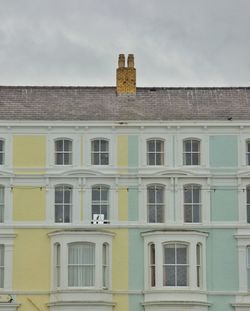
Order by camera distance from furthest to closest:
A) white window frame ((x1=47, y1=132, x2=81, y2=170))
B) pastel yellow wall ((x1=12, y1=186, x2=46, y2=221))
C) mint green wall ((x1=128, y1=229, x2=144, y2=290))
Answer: white window frame ((x1=47, y1=132, x2=81, y2=170)) → pastel yellow wall ((x1=12, y1=186, x2=46, y2=221)) → mint green wall ((x1=128, y1=229, x2=144, y2=290))

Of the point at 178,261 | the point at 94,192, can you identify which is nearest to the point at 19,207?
the point at 94,192

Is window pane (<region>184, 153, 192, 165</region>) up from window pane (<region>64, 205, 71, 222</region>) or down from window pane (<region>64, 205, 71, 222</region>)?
up

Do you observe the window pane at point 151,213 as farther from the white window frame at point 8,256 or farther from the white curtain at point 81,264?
the white window frame at point 8,256

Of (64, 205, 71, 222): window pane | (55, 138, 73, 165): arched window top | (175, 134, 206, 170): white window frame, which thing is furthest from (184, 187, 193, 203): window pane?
(55, 138, 73, 165): arched window top

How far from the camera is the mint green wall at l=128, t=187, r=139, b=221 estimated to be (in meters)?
71.6

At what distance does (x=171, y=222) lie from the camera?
234ft

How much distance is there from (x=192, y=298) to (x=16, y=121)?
14.1 meters

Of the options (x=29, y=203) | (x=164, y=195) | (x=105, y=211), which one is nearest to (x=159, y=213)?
(x=164, y=195)

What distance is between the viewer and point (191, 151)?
238 feet

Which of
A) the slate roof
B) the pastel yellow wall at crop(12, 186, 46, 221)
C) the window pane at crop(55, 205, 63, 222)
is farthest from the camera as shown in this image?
the slate roof

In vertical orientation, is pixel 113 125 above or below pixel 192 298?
above

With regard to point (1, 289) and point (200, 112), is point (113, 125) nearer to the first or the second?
point (200, 112)

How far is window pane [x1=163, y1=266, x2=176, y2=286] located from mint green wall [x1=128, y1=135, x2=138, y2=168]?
250 inches

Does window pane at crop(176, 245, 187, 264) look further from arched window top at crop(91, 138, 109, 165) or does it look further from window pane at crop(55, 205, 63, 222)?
window pane at crop(55, 205, 63, 222)
